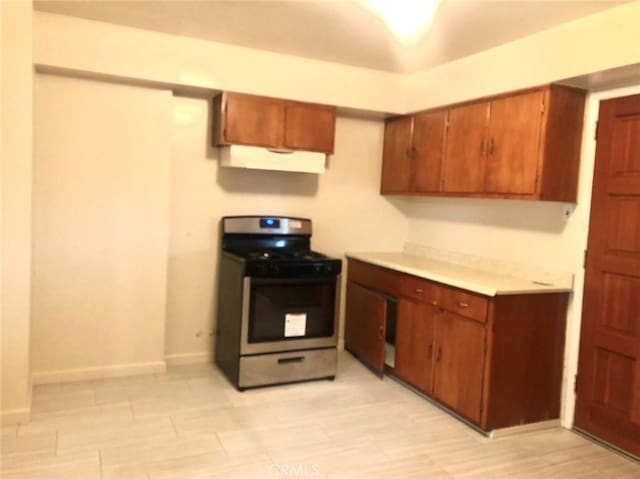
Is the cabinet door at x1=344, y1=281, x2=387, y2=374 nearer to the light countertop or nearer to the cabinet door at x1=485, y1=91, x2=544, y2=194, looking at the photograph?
the light countertop

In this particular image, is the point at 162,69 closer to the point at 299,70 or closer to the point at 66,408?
the point at 299,70

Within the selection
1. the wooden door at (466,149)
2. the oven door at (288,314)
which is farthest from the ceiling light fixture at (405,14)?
the oven door at (288,314)

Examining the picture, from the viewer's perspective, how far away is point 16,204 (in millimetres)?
2785

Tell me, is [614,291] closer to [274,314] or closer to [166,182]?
[274,314]

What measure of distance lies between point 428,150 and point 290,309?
1.60 metres

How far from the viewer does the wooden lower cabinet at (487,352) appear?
2961mm

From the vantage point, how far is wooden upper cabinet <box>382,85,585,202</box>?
3.00 meters

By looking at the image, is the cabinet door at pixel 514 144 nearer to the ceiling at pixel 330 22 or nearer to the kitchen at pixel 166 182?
the kitchen at pixel 166 182

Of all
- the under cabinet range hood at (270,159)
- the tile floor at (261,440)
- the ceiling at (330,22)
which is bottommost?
the tile floor at (261,440)

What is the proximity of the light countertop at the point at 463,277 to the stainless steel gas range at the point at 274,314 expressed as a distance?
505 mm

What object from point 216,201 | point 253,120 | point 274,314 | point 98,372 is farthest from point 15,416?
point 253,120

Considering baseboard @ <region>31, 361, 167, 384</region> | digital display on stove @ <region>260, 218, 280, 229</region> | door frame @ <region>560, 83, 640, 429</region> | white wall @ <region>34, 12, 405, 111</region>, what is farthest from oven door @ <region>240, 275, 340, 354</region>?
door frame @ <region>560, 83, 640, 429</region>

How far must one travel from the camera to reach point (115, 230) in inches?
141

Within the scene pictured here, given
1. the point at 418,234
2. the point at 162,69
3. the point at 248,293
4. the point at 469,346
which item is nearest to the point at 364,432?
the point at 469,346
